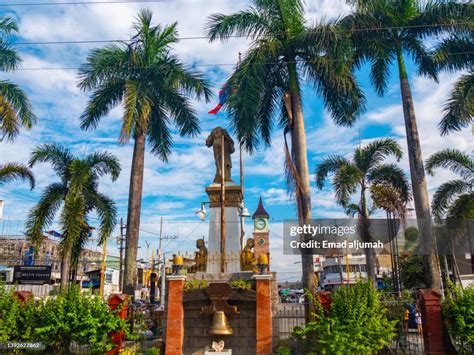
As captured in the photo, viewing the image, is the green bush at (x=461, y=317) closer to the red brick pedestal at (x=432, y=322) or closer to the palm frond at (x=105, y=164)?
the red brick pedestal at (x=432, y=322)

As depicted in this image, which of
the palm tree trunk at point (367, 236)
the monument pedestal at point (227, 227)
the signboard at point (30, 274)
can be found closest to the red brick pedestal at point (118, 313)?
the monument pedestal at point (227, 227)

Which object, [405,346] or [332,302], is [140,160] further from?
[405,346]

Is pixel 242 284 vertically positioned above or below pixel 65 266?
below

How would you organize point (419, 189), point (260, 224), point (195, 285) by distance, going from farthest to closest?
1. point (260, 224)
2. point (419, 189)
3. point (195, 285)

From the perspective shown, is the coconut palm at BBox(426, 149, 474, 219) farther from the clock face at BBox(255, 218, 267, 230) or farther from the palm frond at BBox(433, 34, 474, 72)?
the clock face at BBox(255, 218, 267, 230)

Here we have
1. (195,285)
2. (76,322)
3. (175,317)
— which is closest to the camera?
(76,322)

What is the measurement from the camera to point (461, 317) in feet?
32.6

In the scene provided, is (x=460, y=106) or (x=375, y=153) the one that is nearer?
(x=460, y=106)

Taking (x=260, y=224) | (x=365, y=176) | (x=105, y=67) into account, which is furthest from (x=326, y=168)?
(x=260, y=224)

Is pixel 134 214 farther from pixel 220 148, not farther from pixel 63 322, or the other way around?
pixel 63 322

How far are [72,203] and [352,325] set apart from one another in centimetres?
1159

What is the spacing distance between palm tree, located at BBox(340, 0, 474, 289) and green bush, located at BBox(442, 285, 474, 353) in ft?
12.7

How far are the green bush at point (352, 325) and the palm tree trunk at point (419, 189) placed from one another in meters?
4.39

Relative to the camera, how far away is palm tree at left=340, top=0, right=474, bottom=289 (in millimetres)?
14695
